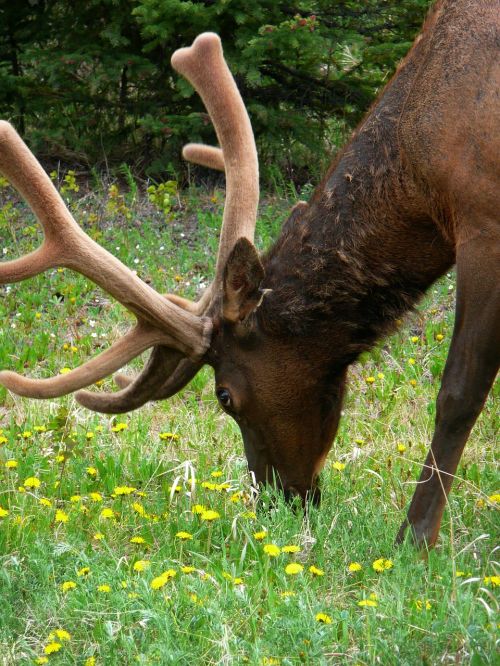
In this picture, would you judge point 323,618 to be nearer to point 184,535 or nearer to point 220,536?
point 184,535

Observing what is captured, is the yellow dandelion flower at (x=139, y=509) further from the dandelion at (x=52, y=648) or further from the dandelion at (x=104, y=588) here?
the dandelion at (x=52, y=648)

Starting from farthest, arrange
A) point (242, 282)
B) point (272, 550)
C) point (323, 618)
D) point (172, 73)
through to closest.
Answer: point (172, 73) < point (242, 282) < point (272, 550) < point (323, 618)

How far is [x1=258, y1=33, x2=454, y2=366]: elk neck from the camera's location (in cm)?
453

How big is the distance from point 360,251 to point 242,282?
0.52 meters

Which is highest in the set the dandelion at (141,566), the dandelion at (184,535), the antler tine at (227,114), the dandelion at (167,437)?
the antler tine at (227,114)

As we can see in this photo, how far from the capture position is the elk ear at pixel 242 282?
181 inches

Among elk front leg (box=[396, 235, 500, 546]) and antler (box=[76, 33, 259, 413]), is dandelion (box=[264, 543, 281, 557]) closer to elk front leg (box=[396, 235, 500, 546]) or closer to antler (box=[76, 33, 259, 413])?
elk front leg (box=[396, 235, 500, 546])

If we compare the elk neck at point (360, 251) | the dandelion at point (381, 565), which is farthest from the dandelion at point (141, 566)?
the elk neck at point (360, 251)

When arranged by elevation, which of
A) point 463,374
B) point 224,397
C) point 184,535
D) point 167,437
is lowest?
point 167,437

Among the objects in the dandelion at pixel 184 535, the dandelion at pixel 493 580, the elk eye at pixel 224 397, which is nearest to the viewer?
the dandelion at pixel 493 580

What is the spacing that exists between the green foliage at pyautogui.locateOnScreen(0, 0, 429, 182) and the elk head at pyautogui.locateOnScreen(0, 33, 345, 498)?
388 cm

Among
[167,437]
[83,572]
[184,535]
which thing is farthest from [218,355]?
[83,572]

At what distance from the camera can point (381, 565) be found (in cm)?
387

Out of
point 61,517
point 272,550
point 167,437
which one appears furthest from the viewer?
point 167,437
